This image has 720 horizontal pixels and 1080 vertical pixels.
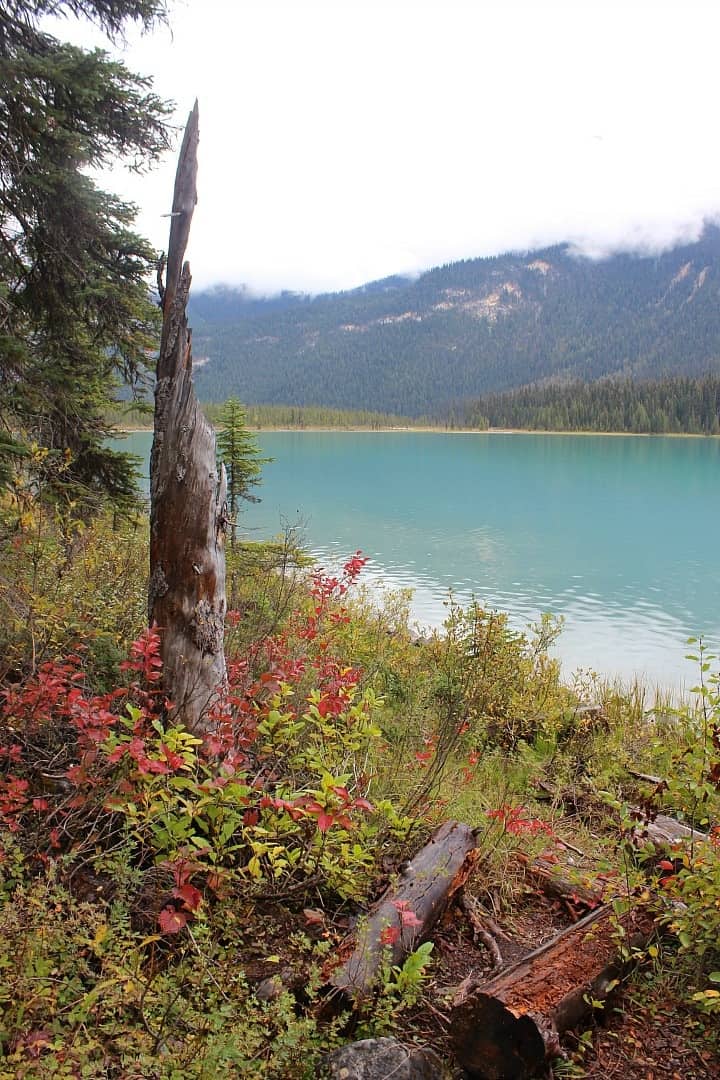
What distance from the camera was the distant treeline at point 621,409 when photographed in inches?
4638

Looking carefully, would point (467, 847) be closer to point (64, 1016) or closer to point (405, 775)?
point (405, 775)

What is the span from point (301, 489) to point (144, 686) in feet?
135

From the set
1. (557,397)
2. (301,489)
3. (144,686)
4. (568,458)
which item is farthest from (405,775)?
(557,397)

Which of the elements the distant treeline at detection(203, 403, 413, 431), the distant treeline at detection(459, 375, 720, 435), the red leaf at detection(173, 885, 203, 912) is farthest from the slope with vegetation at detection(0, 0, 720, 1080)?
the distant treeline at detection(203, 403, 413, 431)

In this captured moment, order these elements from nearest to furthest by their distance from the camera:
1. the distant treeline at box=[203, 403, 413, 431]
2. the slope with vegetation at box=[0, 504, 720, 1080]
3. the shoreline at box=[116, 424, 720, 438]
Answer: the slope with vegetation at box=[0, 504, 720, 1080] < the shoreline at box=[116, 424, 720, 438] < the distant treeline at box=[203, 403, 413, 431]

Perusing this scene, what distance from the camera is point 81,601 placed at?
5.45m

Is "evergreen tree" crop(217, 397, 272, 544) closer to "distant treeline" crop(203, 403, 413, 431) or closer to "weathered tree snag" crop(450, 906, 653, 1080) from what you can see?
"weathered tree snag" crop(450, 906, 653, 1080)

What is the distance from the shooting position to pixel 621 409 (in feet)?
416

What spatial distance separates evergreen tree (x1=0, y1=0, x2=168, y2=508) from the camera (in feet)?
21.6

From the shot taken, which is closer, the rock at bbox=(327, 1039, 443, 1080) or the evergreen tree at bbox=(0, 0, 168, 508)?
the rock at bbox=(327, 1039, 443, 1080)

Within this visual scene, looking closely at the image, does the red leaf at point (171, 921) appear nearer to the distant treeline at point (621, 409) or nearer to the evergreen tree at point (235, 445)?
the evergreen tree at point (235, 445)

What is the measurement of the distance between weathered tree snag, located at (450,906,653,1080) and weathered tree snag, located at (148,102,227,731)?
2.01 metres

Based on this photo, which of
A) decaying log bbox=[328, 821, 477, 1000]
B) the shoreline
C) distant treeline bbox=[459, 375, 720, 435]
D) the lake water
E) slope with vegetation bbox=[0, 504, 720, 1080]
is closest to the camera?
slope with vegetation bbox=[0, 504, 720, 1080]

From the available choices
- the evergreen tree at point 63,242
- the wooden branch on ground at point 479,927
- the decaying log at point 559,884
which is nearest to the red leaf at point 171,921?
the wooden branch on ground at point 479,927
